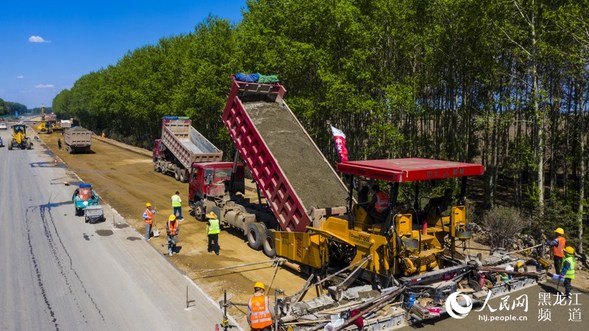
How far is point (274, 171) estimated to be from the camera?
12891 mm

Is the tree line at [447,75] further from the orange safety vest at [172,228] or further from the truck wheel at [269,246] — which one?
the orange safety vest at [172,228]

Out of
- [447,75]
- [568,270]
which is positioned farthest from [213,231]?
[447,75]

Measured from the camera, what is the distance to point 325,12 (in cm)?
2192

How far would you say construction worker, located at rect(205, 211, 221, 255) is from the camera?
1353cm

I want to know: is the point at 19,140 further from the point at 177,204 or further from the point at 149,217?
the point at 149,217

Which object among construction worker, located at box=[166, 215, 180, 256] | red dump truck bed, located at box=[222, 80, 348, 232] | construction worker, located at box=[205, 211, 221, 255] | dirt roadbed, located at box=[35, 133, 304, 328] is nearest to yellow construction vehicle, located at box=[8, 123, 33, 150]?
dirt roadbed, located at box=[35, 133, 304, 328]

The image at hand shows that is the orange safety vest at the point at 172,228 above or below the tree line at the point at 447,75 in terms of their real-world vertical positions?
below

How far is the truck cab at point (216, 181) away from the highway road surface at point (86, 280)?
3046mm

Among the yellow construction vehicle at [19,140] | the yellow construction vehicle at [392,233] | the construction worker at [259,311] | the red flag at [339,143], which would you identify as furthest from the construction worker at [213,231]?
the yellow construction vehicle at [19,140]

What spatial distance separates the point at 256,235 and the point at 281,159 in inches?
107

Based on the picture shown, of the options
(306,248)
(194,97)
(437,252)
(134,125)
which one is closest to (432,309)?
(437,252)

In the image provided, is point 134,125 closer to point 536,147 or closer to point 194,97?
point 194,97

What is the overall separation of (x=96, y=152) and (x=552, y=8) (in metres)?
43.3

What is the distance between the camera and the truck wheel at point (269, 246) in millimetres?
13375
